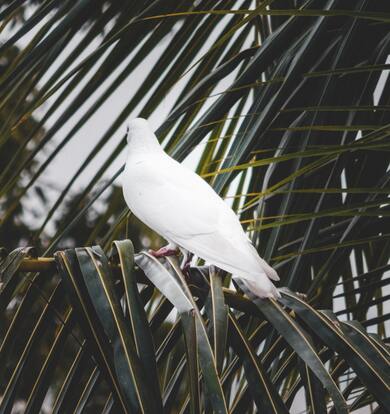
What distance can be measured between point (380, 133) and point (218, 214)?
24 centimetres

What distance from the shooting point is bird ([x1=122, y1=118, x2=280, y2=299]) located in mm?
842

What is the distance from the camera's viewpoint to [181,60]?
1084 mm

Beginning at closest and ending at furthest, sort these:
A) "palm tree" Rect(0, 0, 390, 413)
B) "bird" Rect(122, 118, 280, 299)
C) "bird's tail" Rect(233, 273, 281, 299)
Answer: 1. "palm tree" Rect(0, 0, 390, 413)
2. "bird's tail" Rect(233, 273, 281, 299)
3. "bird" Rect(122, 118, 280, 299)

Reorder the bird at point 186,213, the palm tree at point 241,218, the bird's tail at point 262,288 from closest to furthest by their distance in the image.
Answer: the palm tree at point 241,218, the bird's tail at point 262,288, the bird at point 186,213

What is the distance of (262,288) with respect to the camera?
740 mm

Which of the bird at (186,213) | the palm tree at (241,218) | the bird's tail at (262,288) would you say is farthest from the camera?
the bird at (186,213)

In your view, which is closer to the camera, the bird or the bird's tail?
the bird's tail

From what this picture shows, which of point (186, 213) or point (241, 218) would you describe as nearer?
point (186, 213)

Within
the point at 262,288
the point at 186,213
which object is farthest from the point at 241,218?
the point at 262,288

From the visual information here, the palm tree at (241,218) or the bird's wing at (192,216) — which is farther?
the bird's wing at (192,216)

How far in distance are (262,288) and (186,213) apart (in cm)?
30

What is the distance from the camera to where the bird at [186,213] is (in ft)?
2.76

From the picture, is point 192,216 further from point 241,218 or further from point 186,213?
point 241,218

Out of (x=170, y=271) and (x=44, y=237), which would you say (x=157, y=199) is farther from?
(x=44, y=237)
